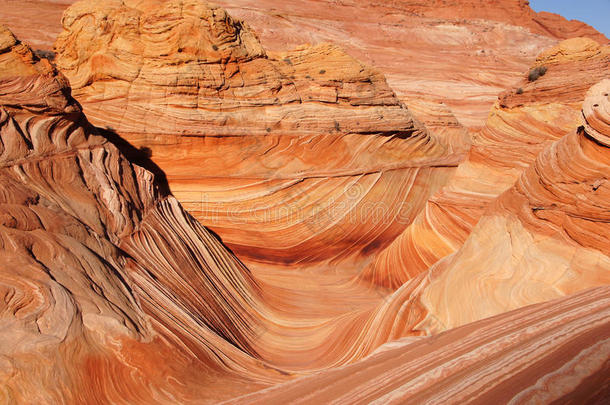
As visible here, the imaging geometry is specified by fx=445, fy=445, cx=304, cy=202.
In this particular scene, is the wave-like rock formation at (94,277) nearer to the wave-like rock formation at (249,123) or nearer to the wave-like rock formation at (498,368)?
the wave-like rock formation at (498,368)

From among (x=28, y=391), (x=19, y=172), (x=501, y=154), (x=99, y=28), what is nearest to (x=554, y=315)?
(x=28, y=391)

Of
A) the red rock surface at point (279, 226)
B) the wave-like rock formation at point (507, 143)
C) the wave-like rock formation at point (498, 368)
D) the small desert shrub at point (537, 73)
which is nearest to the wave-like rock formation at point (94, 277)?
the red rock surface at point (279, 226)

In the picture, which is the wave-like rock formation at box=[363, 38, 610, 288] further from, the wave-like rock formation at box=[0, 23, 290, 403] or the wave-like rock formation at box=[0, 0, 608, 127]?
the wave-like rock formation at box=[0, 0, 608, 127]

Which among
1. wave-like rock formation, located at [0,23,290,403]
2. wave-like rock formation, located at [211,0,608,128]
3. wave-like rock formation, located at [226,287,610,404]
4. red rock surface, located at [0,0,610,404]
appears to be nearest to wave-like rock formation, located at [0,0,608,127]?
wave-like rock formation, located at [211,0,608,128]

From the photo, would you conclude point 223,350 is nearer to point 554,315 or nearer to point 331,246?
point 554,315

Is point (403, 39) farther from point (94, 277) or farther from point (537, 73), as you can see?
point (94, 277)


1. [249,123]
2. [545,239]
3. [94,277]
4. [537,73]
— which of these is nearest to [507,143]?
[537,73]
